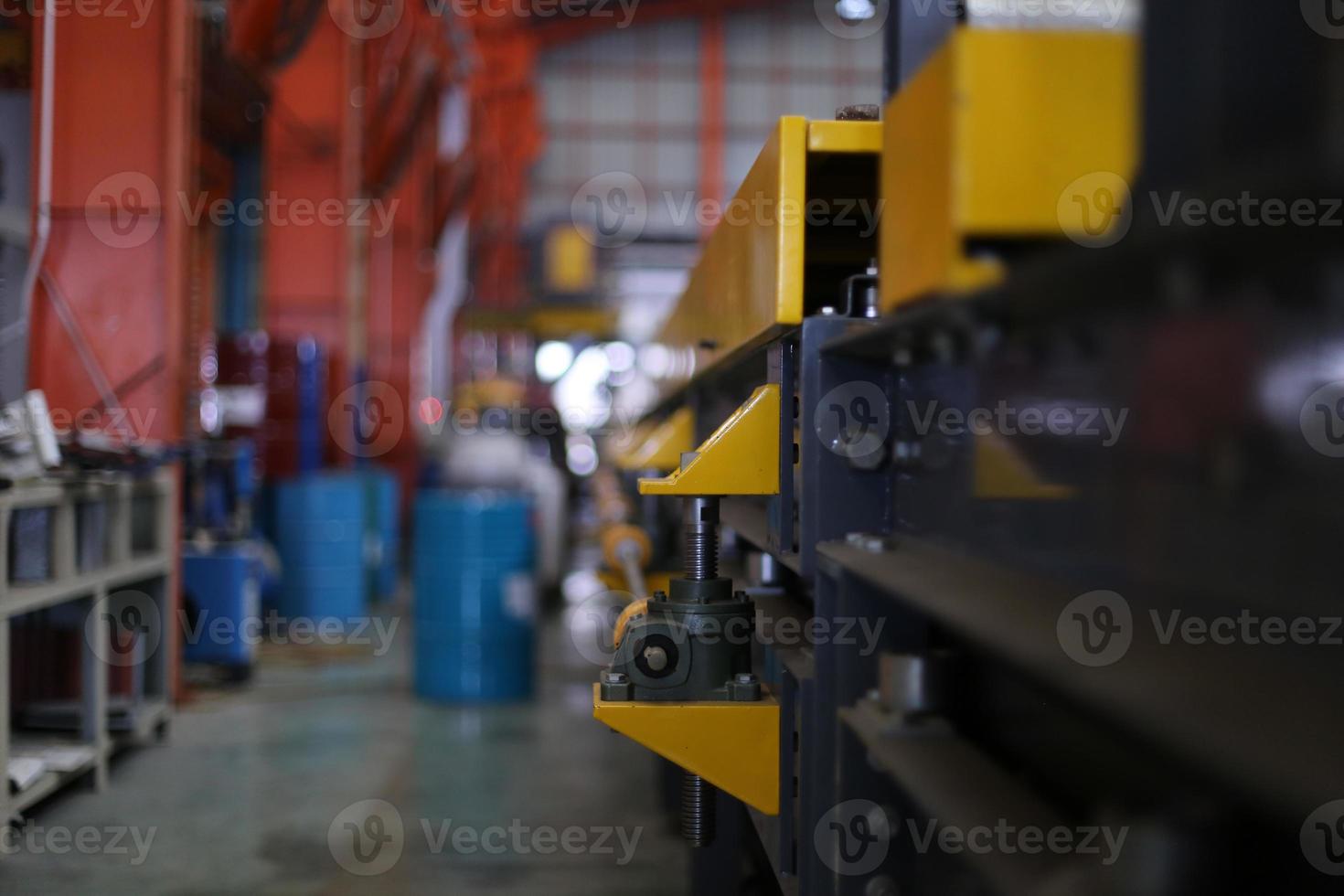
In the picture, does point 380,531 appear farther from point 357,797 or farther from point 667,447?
point 667,447

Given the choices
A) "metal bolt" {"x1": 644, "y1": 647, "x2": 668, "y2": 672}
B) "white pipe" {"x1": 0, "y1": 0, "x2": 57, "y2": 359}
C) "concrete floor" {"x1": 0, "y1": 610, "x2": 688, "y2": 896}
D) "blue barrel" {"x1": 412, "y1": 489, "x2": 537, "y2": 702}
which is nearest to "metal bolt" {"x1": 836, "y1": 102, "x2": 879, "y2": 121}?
"metal bolt" {"x1": 644, "y1": 647, "x2": 668, "y2": 672}

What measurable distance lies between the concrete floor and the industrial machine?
1.38m

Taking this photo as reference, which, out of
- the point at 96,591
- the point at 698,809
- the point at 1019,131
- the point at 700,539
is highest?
the point at 1019,131

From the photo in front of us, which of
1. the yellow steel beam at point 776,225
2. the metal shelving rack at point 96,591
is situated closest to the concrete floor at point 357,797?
the metal shelving rack at point 96,591

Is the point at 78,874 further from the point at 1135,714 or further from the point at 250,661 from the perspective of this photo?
the point at 1135,714

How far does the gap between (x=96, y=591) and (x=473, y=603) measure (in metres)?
1.78

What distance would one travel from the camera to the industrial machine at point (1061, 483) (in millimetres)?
898

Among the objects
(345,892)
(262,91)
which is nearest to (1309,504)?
(345,892)

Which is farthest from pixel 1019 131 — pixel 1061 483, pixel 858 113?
pixel 858 113

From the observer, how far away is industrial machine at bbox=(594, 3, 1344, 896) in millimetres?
898

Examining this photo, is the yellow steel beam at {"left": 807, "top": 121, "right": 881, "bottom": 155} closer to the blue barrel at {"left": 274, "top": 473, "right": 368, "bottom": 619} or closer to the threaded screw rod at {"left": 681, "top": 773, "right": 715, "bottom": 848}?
the threaded screw rod at {"left": 681, "top": 773, "right": 715, "bottom": 848}

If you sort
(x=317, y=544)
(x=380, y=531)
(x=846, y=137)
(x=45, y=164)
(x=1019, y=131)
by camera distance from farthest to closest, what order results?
(x=380, y=531)
(x=317, y=544)
(x=45, y=164)
(x=846, y=137)
(x=1019, y=131)

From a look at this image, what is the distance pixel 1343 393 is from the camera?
3.84 ft

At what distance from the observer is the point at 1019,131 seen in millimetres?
1164
